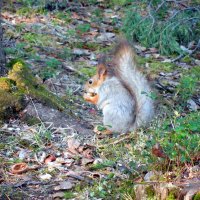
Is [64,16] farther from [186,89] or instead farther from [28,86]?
[28,86]

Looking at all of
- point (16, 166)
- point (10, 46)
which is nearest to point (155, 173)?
point (16, 166)

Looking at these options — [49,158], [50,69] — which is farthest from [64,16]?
[49,158]

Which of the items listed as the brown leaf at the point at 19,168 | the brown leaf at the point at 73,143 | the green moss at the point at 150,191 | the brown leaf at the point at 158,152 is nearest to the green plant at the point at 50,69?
the brown leaf at the point at 73,143

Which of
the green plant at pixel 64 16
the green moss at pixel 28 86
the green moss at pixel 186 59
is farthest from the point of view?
the green plant at pixel 64 16

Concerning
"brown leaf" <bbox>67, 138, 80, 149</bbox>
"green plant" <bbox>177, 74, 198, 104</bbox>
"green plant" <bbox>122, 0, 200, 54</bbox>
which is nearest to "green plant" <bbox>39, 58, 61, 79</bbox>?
"green plant" <bbox>177, 74, 198, 104</bbox>

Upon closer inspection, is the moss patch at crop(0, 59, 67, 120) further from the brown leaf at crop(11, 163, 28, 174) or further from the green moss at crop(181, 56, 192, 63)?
the green moss at crop(181, 56, 192, 63)

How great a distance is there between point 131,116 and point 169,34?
316 cm

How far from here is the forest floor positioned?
4.25m

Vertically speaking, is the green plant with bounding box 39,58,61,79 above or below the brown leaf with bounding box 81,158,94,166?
above

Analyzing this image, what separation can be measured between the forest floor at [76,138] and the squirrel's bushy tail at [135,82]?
5.1 inches

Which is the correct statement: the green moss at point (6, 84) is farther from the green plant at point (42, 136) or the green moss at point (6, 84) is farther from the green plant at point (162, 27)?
the green plant at point (162, 27)

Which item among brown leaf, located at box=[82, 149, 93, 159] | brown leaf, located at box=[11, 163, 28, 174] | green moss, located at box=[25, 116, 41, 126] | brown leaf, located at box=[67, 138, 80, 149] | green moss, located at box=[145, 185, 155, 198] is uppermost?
green moss, located at box=[145, 185, 155, 198]

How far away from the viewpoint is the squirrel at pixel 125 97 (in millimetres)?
5785

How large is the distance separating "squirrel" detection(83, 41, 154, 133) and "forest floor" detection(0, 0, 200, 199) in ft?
0.50
